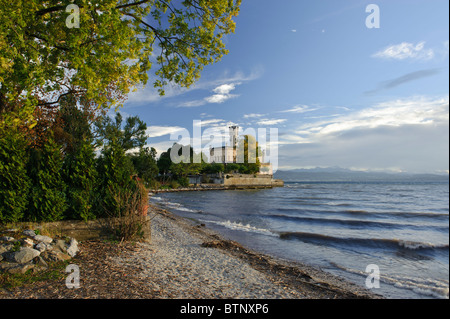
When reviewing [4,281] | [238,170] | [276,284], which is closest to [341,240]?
[276,284]

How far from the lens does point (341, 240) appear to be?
13812 mm

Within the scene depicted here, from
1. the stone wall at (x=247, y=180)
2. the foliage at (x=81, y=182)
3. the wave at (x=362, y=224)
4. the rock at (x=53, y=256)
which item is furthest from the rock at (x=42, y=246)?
the stone wall at (x=247, y=180)

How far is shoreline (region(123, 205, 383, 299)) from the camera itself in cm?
524

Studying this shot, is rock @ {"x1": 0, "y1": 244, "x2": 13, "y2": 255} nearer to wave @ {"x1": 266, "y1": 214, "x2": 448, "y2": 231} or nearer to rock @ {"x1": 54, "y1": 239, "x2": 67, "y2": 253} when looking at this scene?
rock @ {"x1": 54, "y1": 239, "x2": 67, "y2": 253}

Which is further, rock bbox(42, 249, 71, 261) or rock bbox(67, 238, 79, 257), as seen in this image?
rock bbox(67, 238, 79, 257)

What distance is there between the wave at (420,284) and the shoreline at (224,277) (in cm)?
138

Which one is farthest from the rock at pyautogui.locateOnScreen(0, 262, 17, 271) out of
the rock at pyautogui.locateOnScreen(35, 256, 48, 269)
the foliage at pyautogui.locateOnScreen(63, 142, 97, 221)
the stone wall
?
the stone wall

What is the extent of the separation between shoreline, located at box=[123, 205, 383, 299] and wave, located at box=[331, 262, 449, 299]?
1382mm

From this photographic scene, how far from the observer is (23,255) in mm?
5371

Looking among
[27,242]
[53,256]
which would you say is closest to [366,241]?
[53,256]

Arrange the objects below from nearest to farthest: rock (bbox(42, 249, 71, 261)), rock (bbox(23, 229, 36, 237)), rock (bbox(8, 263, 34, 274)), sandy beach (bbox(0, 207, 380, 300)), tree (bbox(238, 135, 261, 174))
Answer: sandy beach (bbox(0, 207, 380, 300))
rock (bbox(8, 263, 34, 274))
rock (bbox(42, 249, 71, 261))
rock (bbox(23, 229, 36, 237))
tree (bbox(238, 135, 261, 174))

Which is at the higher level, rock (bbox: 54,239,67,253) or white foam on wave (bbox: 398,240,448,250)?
rock (bbox: 54,239,67,253)

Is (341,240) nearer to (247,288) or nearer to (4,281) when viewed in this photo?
(247,288)
